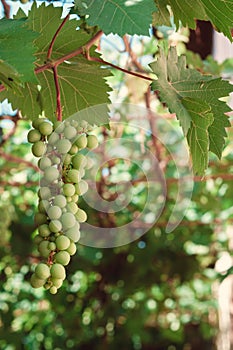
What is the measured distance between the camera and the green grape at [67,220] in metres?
0.73

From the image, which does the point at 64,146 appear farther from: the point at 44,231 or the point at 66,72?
the point at 66,72

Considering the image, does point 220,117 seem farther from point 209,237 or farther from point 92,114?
point 209,237

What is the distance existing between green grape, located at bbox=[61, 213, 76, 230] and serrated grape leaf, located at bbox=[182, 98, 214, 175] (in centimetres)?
19

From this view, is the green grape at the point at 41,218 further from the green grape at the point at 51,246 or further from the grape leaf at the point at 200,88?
the grape leaf at the point at 200,88

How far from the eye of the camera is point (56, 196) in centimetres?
74

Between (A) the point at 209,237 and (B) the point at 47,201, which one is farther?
(A) the point at 209,237

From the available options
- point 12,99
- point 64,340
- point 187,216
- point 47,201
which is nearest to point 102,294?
point 64,340

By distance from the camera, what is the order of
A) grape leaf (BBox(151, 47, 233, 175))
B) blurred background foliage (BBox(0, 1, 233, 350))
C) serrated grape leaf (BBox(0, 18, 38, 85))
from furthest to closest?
blurred background foliage (BBox(0, 1, 233, 350)) → grape leaf (BBox(151, 47, 233, 175)) → serrated grape leaf (BBox(0, 18, 38, 85))

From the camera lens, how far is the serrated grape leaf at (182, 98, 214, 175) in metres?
0.82

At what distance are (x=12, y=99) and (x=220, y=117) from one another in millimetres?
307

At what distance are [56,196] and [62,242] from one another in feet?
0.17

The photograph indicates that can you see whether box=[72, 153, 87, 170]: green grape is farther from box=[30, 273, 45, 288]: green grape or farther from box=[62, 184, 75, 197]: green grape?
box=[30, 273, 45, 288]: green grape

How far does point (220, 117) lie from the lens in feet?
2.88

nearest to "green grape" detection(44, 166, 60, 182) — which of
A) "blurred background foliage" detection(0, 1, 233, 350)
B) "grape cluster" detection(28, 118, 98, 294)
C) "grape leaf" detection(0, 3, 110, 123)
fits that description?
"grape cluster" detection(28, 118, 98, 294)
